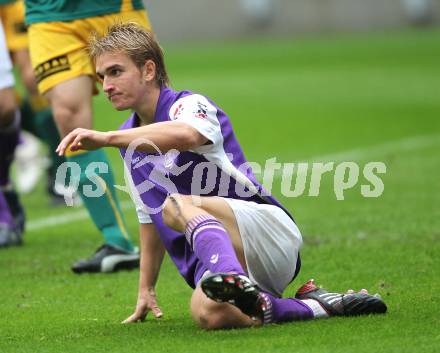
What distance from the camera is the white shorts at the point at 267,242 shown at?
4770 millimetres

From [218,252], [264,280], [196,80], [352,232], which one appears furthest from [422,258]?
[196,80]

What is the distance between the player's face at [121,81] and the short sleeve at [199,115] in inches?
6.5

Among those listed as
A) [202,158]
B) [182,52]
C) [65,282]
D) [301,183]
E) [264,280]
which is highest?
[202,158]

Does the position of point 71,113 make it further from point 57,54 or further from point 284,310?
point 284,310

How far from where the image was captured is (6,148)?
7941mm

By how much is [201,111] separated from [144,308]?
2.83ft

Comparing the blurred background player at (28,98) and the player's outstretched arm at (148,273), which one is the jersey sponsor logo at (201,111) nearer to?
the player's outstretched arm at (148,273)

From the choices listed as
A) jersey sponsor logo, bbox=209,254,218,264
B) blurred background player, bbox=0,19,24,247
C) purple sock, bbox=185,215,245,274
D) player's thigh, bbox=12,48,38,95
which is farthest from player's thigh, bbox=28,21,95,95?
player's thigh, bbox=12,48,38,95

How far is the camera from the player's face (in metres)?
4.82

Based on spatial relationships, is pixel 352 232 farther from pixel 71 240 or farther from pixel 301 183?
pixel 301 183

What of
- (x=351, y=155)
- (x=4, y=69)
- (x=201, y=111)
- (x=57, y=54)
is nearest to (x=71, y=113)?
(x=57, y=54)

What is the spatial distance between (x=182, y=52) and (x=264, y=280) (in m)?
23.0

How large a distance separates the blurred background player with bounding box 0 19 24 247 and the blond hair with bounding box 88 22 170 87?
222cm

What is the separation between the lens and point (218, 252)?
4.50 metres
